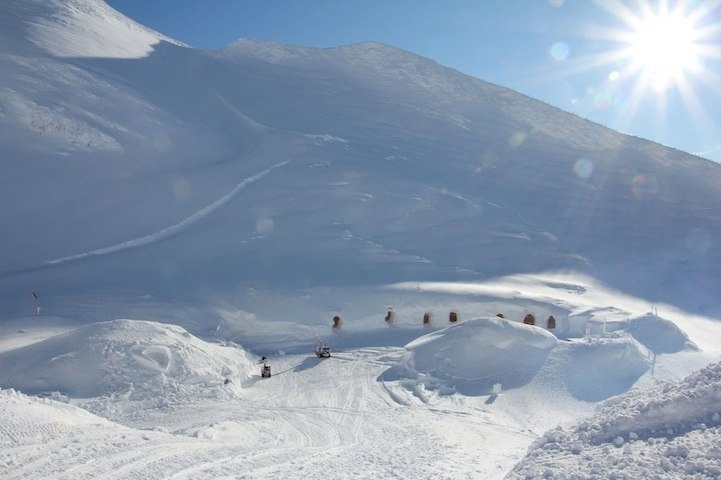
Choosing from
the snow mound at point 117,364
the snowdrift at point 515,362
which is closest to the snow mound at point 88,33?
the snow mound at point 117,364

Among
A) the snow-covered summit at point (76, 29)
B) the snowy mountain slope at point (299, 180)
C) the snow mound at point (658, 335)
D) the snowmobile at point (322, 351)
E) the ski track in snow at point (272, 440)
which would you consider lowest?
the ski track in snow at point (272, 440)

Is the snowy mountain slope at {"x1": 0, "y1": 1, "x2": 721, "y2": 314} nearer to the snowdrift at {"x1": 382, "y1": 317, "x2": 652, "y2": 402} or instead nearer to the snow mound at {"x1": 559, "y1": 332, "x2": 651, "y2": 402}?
the snowdrift at {"x1": 382, "y1": 317, "x2": 652, "y2": 402}

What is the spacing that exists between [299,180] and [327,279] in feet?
→ 31.3

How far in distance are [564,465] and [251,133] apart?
31.1 metres

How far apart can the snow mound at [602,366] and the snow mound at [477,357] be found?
59cm

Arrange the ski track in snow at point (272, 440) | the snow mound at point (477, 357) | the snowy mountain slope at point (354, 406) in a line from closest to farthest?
the snowy mountain slope at point (354, 406), the ski track in snow at point (272, 440), the snow mound at point (477, 357)

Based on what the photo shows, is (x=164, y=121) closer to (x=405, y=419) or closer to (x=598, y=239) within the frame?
(x=598, y=239)

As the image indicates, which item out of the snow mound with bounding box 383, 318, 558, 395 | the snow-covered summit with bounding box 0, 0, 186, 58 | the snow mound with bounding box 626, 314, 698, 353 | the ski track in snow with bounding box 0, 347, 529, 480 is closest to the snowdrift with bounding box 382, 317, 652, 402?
the snow mound with bounding box 383, 318, 558, 395

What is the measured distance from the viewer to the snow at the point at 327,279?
7648mm

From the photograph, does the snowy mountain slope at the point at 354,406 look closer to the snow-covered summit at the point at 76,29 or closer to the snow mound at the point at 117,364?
the snow mound at the point at 117,364

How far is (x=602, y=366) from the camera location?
42.7ft

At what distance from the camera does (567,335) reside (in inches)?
628

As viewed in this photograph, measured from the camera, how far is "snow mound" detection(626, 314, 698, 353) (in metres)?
14.8

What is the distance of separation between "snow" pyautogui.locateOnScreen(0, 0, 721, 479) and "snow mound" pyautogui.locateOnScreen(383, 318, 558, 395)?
6 centimetres
